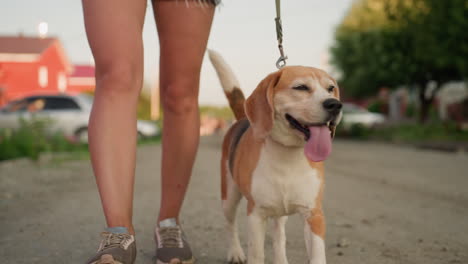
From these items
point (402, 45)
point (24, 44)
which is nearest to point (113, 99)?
point (402, 45)

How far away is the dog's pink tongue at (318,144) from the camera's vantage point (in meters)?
2.28

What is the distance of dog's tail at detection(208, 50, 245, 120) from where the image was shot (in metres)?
3.40

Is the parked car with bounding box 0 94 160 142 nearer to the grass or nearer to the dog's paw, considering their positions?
the grass

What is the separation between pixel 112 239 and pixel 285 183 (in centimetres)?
85

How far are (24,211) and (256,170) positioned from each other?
2.59 m

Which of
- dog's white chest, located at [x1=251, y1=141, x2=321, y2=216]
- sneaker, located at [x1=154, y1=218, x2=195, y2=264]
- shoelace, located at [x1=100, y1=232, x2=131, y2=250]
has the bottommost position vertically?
sneaker, located at [x1=154, y1=218, x2=195, y2=264]

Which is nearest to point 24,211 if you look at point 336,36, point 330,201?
point 330,201

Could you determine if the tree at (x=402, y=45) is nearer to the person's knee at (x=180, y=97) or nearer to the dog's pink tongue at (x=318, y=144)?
the person's knee at (x=180, y=97)

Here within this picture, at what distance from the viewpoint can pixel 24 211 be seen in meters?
4.22

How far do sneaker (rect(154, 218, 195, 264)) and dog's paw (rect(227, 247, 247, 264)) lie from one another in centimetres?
23

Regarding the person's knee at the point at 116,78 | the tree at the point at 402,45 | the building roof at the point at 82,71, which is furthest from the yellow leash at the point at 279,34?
the building roof at the point at 82,71

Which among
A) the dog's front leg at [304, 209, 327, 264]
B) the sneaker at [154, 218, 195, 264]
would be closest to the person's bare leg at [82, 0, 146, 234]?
the sneaker at [154, 218, 195, 264]

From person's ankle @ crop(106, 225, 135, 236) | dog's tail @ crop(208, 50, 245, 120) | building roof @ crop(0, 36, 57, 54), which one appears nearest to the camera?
person's ankle @ crop(106, 225, 135, 236)

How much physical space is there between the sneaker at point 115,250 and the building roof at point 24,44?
32.7 metres
